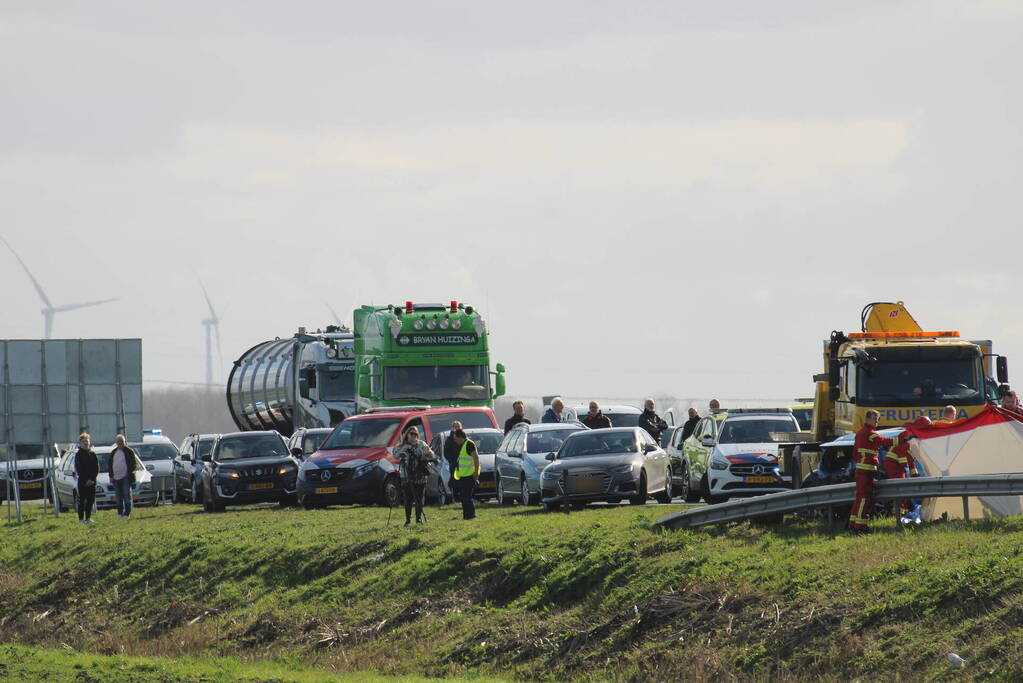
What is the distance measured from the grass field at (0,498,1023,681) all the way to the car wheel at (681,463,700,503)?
2.21 metres

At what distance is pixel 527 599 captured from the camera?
21562 mm

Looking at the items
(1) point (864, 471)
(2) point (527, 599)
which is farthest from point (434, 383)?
(1) point (864, 471)

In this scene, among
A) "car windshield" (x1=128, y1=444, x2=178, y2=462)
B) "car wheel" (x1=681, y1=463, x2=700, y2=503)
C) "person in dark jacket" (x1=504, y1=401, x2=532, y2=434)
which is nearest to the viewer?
"car wheel" (x1=681, y1=463, x2=700, y2=503)

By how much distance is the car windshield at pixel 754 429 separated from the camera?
30094 mm

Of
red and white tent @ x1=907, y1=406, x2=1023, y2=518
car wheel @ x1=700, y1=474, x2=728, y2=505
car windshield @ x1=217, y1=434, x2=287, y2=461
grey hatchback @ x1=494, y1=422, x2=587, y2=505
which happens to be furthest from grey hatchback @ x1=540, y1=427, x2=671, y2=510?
car windshield @ x1=217, y1=434, x2=287, y2=461

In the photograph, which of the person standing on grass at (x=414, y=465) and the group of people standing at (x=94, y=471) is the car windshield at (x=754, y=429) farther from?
the group of people standing at (x=94, y=471)

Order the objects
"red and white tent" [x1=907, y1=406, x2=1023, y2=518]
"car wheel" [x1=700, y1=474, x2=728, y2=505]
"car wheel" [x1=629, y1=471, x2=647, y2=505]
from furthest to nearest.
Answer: "car wheel" [x1=700, y1=474, x2=728, y2=505]
"car wheel" [x1=629, y1=471, x2=647, y2=505]
"red and white tent" [x1=907, y1=406, x2=1023, y2=518]

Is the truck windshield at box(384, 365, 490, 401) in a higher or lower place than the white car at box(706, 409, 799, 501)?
higher

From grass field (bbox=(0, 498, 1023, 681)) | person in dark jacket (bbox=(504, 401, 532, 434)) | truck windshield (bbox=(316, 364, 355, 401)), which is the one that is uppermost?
truck windshield (bbox=(316, 364, 355, 401))

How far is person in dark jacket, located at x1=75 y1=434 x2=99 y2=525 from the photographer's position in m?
34.3

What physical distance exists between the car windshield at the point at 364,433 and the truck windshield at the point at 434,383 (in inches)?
182

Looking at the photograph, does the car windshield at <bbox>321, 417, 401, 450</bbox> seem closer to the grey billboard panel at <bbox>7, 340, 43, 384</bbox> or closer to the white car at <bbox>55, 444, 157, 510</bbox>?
the grey billboard panel at <bbox>7, 340, 43, 384</bbox>

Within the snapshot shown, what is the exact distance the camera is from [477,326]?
40.0m

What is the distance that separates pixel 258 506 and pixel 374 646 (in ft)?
56.0
